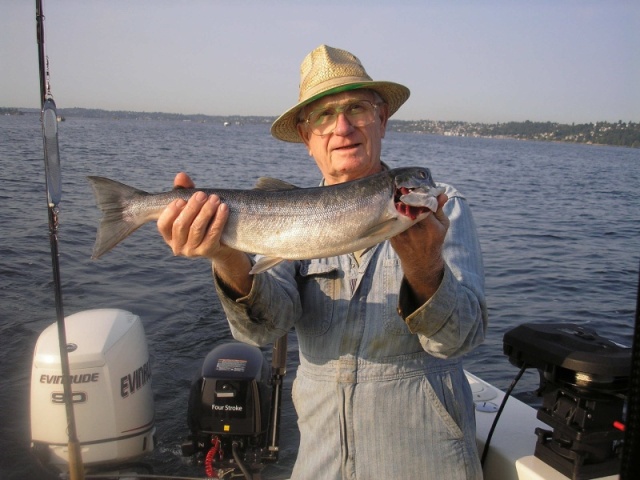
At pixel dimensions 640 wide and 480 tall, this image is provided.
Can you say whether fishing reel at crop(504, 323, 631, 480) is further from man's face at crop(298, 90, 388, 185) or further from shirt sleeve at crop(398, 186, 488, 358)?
man's face at crop(298, 90, 388, 185)

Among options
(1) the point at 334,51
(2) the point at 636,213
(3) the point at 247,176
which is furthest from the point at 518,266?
(3) the point at 247,176

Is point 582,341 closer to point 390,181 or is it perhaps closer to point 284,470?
point 390,181

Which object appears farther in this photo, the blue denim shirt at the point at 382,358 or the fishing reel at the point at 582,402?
the fishing reel at the point at 582,402

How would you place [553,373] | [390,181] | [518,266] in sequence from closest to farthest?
[390,181] → [553,373] → [518,266]

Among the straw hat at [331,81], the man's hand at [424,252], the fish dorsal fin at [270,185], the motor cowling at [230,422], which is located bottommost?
the motor cowling at [230,422]

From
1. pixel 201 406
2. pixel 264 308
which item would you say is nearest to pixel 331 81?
pixel 264 308

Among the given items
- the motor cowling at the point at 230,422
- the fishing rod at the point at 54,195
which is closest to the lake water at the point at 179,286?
the motor cowling at the point at 230,422

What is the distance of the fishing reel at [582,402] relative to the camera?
11.6 feet

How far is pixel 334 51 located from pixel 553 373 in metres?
2.69

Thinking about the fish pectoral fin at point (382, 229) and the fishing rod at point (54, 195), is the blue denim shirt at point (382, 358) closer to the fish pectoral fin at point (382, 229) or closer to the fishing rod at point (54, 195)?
the fish pectoral fin at point (382, 229)

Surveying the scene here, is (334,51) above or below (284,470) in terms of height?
above

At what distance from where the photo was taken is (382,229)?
2992 mm

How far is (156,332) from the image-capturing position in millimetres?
10242

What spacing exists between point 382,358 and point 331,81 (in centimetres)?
176
